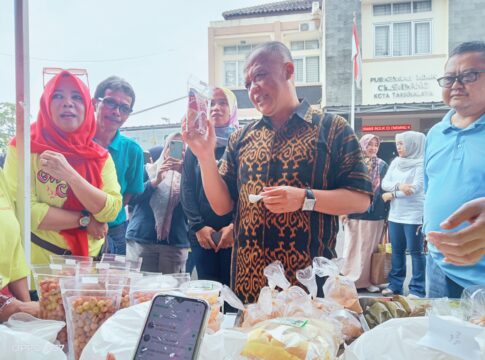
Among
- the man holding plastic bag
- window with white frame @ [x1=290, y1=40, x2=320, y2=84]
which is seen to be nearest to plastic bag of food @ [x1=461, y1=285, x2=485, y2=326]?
the man holding plastic bag

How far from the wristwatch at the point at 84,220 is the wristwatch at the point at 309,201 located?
2.64ft

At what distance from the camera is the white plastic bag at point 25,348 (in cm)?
66

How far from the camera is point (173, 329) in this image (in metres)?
0.58

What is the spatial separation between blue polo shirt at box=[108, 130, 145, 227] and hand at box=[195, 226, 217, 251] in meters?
0.34

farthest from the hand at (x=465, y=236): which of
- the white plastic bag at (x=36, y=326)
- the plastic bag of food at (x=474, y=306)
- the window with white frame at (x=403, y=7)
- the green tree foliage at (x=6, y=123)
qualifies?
the window with white frame at (x=403, y=7)

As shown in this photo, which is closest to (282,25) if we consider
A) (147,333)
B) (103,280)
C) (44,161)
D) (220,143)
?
(220,143)

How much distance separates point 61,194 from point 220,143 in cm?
71

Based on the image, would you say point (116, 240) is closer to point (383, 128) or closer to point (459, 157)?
point (459, 157)

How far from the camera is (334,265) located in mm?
994

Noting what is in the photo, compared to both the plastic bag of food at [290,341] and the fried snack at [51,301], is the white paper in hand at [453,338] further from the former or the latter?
the fried snack at [51,301]

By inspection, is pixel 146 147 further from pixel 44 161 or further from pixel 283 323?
pixel 283 323

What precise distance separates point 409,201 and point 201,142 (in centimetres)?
238

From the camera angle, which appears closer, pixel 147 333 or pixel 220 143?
Result: pixel 147 333

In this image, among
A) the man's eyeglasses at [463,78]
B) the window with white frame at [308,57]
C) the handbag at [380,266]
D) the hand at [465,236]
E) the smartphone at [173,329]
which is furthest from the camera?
the handbag at [380,266]
